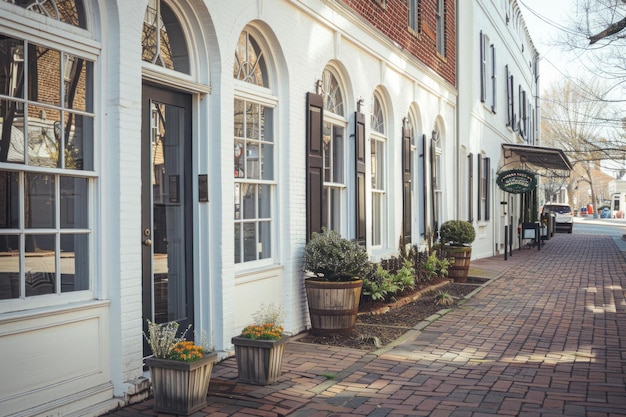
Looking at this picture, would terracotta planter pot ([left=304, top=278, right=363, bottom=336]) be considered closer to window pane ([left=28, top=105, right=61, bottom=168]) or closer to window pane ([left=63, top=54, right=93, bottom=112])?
window pane ([left=63, top=54, right=93, bottom=112])

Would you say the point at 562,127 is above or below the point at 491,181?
above

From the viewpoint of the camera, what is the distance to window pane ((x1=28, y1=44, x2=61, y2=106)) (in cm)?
452

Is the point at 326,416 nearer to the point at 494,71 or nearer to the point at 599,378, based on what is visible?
the point at 599,378

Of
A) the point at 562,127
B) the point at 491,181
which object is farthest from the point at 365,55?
the point at 562,127

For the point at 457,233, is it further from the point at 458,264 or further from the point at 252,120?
the point at 252,120

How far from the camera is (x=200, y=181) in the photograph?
6312 mm

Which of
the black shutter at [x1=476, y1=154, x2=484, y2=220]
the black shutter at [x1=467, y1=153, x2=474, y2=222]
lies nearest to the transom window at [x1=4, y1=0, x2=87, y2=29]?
the black shutter at [x1=467, y1=153, x2=474, y2=222]

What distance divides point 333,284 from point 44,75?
3849mm

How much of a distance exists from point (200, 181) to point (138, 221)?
117 cm

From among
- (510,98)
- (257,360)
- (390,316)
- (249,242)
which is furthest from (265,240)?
(510,98)

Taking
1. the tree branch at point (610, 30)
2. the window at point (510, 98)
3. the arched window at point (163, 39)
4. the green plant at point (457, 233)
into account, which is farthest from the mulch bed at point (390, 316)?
the window at point (510, 98)

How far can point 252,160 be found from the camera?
24.1 ft

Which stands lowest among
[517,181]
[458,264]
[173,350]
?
[458,264]

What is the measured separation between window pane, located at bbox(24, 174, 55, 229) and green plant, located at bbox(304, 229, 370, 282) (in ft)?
11.0
